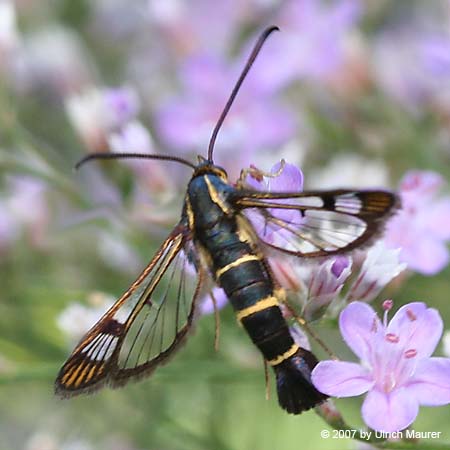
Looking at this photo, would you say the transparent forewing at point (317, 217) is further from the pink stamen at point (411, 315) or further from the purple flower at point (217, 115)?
the purple flower at point (217, 115)

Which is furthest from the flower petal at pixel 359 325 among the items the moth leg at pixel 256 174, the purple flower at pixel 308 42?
the purple flower at pixel 308 42

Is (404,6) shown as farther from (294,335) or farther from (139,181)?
(294,335)

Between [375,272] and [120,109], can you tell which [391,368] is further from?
[120,109]

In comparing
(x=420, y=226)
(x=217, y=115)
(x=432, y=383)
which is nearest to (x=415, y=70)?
(x=217, y=115)

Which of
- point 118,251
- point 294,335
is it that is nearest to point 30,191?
point 118,251

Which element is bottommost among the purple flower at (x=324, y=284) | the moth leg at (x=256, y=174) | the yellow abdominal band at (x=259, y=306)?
the yellow abdominal band at (x=259, y=306)

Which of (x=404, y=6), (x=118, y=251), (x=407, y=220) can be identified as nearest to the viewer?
(x=407, y=220)
